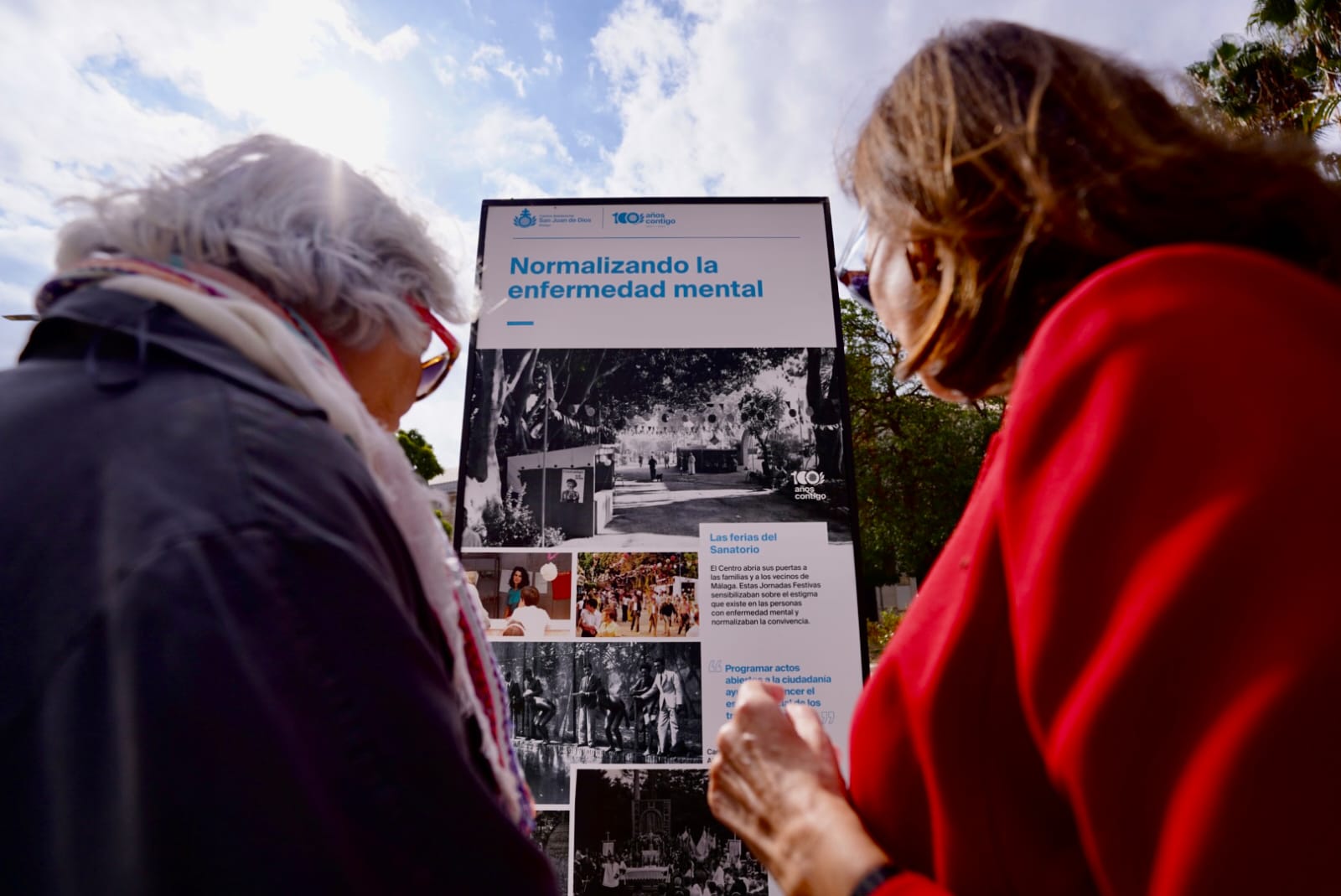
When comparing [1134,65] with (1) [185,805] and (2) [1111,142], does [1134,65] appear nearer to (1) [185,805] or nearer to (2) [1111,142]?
(2) [1111,142]

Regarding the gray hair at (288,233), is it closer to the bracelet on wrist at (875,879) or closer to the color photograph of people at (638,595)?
the bracelet on wrist at (875,879)

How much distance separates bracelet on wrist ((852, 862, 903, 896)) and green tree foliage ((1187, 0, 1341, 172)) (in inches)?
472

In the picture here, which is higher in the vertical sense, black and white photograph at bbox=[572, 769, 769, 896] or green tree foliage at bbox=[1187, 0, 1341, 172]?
green tree foliage at bbox=[1187, 0, 1341, 172]

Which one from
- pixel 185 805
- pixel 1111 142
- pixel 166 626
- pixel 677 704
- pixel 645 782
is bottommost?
pixel 645 782

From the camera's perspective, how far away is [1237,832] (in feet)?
2.02

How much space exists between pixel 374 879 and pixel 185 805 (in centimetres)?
20

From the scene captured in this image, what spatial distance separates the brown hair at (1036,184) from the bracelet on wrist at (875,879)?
0.67 m

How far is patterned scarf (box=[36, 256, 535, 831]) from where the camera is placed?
102 cm

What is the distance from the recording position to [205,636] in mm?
732

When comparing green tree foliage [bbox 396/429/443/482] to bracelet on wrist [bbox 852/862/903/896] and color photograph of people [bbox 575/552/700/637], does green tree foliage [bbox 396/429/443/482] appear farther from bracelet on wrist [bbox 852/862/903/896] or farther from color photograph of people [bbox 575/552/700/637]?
bracelet on wrist [bbox 852/862/903/896]

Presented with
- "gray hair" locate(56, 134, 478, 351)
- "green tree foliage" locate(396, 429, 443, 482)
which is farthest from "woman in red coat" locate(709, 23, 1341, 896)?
"green tree foliage" locate(396, 429, 443, 482)

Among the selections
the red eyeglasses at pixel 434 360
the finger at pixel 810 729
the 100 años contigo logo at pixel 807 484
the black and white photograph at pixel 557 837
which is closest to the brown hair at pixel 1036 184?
the finger at pixel 810 729

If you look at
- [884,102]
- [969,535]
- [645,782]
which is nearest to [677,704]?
[645,782]

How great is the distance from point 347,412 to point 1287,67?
592 inches
